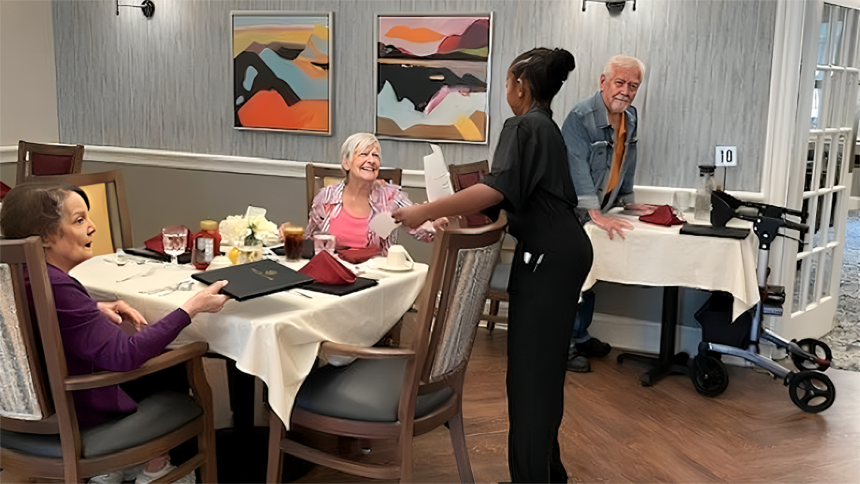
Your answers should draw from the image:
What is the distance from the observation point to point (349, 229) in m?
3.62

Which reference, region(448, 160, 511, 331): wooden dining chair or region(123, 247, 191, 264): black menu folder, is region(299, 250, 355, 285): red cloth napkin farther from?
region(448, 160, 511, 331): wooden dining chair

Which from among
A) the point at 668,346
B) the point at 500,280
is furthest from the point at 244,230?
the point at 668,346

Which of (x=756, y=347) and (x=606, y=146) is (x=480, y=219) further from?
(x=756, y=347)

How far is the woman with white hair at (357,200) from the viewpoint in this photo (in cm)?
356

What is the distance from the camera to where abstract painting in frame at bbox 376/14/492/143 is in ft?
15.3

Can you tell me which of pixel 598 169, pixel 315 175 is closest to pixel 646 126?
pixel 598 169

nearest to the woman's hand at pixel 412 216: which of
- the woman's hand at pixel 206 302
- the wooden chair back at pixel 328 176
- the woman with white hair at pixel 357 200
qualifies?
the woman's hand at pixel 206 302

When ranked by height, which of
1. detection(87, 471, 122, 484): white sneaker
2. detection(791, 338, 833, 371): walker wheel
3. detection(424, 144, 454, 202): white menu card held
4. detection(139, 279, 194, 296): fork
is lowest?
detection(791, 338, 833, 371): walker wheel

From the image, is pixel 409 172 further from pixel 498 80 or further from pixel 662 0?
pixel 662 0

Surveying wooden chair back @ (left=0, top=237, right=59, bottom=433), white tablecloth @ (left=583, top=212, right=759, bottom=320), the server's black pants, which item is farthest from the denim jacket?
wooden chair back @ (left=0, top=237, right=59, bottom=433)

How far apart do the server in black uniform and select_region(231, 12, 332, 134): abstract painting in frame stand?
2.78m

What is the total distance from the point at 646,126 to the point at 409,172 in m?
1.42

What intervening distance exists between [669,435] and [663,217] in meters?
1.08

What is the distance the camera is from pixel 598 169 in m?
4.01
